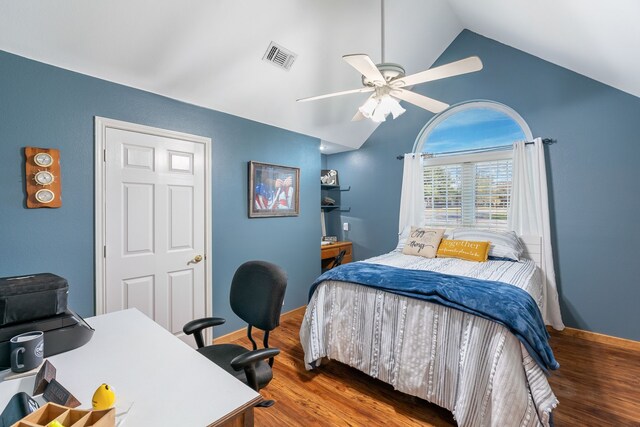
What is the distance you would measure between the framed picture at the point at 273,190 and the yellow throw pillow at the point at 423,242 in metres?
1.45

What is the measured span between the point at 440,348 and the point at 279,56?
271 centimetres

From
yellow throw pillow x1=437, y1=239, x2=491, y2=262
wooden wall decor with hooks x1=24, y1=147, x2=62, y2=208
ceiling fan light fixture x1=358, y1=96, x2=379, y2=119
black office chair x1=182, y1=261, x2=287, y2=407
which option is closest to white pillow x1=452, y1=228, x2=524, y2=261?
yellow throw pillow x1=437, y1=239, x2=491, y2=262

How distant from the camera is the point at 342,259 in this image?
4.60m

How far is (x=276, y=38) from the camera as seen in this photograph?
8.39 ft

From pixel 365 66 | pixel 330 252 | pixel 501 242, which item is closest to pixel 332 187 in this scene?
pixel 330 252

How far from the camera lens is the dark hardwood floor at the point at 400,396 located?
6.28 ft

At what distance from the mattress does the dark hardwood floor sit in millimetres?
151

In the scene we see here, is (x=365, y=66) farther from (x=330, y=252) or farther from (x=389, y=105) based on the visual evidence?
(x=330, y=252)

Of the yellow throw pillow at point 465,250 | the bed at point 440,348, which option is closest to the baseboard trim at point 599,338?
the bed at point 440,348

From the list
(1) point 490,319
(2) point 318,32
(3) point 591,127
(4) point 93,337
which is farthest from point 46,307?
(3) point 591,127

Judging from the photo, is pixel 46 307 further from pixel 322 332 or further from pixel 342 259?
pixel 342 259

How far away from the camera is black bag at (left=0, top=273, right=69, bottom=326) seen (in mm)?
1203

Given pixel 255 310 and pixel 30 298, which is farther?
pixel 255 310

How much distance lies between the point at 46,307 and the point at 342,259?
3.67m
